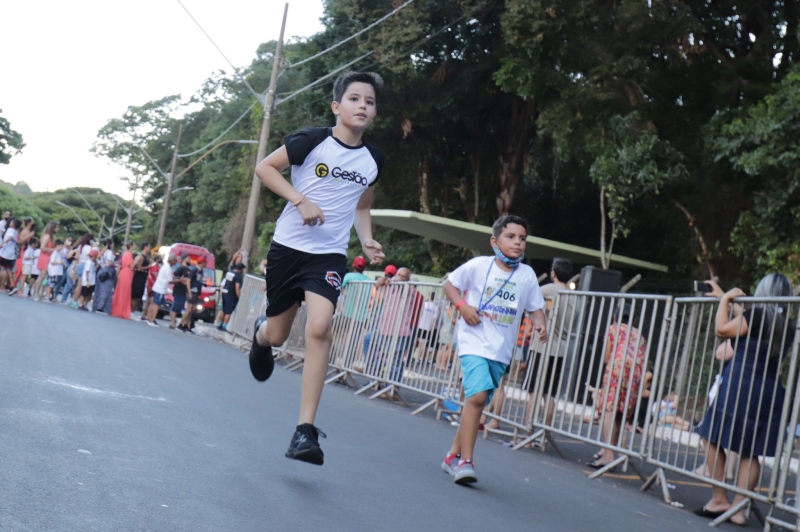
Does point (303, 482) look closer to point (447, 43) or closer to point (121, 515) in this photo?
point (121, 515)

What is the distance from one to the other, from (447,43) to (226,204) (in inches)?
1258

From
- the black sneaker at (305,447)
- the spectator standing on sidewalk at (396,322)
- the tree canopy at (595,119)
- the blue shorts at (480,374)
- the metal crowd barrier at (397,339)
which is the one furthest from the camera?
the tree canopy at (595,119)

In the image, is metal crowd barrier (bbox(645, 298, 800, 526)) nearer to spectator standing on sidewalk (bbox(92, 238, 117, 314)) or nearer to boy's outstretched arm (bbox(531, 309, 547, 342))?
boy's outstretched arm (bbox(531, 309, 547, 342))

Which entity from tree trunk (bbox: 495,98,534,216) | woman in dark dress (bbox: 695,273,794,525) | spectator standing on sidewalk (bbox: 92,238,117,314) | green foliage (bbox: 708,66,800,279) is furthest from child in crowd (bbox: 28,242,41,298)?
woman in dark dress (bbox: 695,273,794,525)

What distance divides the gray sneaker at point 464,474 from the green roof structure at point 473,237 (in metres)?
15.2

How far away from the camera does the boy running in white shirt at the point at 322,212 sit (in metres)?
5.42

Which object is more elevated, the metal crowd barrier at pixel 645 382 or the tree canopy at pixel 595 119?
the tree canopy at pixel 595 119

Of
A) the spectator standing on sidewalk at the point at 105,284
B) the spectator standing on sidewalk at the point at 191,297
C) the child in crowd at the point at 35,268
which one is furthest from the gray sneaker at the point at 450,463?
the child in crowd at the point at 35,268

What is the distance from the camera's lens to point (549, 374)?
9859 millimetres

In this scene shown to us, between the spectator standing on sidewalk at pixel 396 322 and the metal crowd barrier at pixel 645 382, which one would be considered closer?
the metal crowd barrier at pixel 645 382

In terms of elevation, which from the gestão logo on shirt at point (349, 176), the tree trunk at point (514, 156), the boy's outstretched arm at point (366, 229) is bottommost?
the boy's outstretched arm at point (366, 229)

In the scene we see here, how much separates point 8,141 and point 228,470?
8255 cm

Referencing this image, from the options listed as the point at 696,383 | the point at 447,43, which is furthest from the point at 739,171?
the point at 696,383

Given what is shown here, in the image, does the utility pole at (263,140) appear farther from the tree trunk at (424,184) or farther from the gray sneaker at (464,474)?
the gray sneaker at (464,474)
